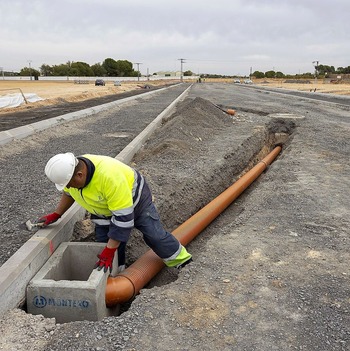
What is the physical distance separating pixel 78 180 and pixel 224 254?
1.94 m

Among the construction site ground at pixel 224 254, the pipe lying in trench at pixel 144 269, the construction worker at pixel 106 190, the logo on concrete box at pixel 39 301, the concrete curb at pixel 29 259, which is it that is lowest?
the pipe lying in trench at pixel 144 269

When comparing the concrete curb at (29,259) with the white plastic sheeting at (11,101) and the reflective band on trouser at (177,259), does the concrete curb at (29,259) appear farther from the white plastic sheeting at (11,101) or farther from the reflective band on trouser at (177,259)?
the white plastic sheeting at (11,101)

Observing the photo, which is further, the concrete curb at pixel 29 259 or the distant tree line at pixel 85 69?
the distant tree line at pixel 85 69

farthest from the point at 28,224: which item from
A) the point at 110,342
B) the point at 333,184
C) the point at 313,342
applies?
the point at 333,184

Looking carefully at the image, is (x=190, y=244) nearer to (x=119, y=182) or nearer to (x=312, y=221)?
(x=312, y=221)

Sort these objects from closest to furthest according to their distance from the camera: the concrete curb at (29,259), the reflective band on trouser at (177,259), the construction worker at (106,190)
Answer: the concrete curb at (29,259), the construction worker at (106,190), the reflective band on trouser at (177,259)

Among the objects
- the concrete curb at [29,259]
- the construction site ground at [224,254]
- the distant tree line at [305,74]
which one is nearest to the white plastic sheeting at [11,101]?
the construction site ground at [224,254]

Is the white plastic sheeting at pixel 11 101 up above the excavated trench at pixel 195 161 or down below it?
above

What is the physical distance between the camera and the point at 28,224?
170 inches

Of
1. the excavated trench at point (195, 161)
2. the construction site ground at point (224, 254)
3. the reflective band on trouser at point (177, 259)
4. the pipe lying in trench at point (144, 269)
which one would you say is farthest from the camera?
the excavated trench at point (195, 161)

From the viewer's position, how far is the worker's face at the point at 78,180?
11.3 ft

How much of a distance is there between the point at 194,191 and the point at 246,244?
2.69 m

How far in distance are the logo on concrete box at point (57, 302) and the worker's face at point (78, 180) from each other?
1105 millimetres

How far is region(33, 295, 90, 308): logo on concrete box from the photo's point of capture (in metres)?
3.52
